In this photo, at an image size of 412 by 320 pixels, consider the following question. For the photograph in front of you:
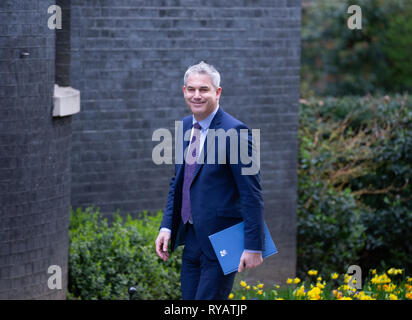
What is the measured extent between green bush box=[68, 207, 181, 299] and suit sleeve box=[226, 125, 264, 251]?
277cm

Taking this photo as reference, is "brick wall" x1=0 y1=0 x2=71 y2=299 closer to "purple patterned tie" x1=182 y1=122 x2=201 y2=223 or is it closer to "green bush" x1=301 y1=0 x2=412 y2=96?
"purple patterned tie" x1=182 y1=122 x2=201 y2=223

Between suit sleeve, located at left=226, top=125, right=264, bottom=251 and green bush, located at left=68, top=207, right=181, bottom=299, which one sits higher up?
suit sleeve, located at left=226, top=125, right=264, bottom=251

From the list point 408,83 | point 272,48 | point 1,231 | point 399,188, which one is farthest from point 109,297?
point 408,83

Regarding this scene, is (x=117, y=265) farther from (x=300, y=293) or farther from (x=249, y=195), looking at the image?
(x=249, y=195)

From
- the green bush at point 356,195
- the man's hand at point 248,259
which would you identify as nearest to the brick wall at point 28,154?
the man's hand at point 248,259

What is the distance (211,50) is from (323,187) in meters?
2.52

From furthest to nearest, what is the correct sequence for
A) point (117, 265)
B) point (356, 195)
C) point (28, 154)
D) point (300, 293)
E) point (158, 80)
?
point (356, 195), point (158, 80), point (117, 265), point (28, 154), point (300, 293)

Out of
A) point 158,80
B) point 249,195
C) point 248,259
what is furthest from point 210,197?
point 158,80

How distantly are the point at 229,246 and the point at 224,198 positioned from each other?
1.01ft

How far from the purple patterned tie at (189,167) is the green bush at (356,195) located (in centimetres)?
464

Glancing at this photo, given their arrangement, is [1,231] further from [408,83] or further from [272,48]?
[408,83]

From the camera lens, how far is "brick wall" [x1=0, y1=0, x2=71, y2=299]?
6.05 metres

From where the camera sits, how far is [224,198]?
15.1 feet

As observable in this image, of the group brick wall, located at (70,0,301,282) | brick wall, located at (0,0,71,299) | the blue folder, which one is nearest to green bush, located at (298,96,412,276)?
brick wall, located at (70,0,301,282)
